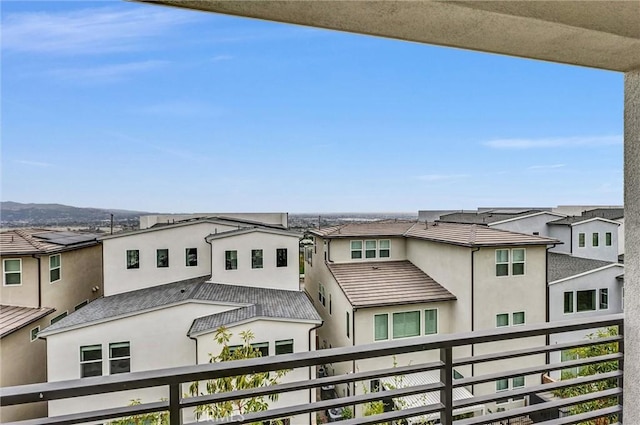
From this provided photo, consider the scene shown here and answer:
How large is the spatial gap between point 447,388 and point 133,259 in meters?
7.12

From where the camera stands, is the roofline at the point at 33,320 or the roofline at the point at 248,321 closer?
the roofline at the point at 33,320

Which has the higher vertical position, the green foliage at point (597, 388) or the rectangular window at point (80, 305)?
the green foliage at point (597, 388)

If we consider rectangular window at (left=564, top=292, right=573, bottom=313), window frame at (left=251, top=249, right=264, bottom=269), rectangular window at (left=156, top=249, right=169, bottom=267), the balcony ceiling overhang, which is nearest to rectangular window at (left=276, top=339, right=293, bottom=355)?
window frame at (left=251, top=249, right=264, bottom=269)

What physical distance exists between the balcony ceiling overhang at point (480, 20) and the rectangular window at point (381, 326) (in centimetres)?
672

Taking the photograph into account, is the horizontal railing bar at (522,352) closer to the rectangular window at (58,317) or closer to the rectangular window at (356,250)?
the rectangular window at (58,317)

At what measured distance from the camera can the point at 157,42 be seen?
383 cm

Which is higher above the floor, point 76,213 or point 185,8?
point 185,8

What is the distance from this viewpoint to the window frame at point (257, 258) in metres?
7.45

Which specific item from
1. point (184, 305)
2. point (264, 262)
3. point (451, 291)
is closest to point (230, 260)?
point (264, 262)

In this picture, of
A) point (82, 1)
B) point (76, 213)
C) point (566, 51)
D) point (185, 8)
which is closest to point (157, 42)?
point (82, 1)

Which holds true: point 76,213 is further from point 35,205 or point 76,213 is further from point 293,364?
point 293,364

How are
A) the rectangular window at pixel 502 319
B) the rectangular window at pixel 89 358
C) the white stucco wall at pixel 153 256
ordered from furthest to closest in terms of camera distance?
1. the rectangular window at pixel 502 319
2. the white stucco wall at pixel 153 256
3. the rectangular window at pixel 89 358

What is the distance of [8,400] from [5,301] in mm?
3879

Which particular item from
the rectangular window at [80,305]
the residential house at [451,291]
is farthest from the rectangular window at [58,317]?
the residential house at [451,291]
